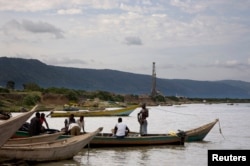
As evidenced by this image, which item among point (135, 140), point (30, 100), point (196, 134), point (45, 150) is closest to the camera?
point (45, 150)

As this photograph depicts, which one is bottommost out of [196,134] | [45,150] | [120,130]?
[45,150]

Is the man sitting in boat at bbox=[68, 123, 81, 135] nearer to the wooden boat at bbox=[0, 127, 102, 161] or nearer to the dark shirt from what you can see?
the dark shirt

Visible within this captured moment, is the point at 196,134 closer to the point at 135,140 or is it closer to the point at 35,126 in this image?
the point at 135,140

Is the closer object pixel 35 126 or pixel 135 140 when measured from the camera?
pixel 35 126

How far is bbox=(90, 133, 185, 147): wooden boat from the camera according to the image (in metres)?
22.4

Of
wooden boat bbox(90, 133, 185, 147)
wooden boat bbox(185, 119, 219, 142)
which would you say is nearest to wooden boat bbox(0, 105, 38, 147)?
wooden boat bbox(90, 133, 185, 147)

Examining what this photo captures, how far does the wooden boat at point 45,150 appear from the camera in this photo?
1569 cm

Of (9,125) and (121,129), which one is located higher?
(9,125)

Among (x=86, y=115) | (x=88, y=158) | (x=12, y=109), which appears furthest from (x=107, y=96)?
Result: (x=88, y=158)

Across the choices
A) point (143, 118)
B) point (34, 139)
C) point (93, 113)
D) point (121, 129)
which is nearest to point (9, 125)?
point (34, 139)

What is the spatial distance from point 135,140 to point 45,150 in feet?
24.7

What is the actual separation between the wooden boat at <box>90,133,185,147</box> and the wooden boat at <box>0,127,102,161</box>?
4.12m

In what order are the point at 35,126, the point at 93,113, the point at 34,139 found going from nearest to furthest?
the point at 34,139, the point at 35,126, the point at 93,113

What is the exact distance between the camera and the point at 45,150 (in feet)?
54.4
